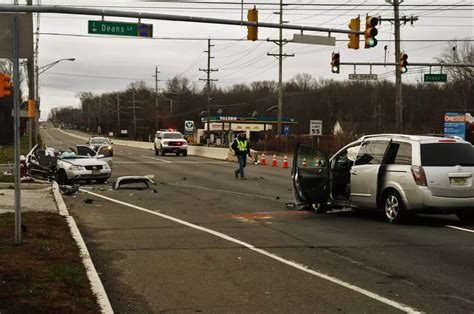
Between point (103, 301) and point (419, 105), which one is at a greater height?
Result: point (419, 105)

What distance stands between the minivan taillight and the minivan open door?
2048 mm

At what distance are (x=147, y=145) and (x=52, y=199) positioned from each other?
5468 cm

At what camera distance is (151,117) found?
12400cm

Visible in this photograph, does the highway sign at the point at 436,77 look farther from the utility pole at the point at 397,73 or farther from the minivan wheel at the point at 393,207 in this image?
the minivan wheel at the point at 393,207

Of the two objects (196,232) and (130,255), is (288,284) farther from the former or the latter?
(196,232)

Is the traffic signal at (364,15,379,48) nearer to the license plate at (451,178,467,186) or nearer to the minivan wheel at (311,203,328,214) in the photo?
the minivan wheel at (311,203,328,214)

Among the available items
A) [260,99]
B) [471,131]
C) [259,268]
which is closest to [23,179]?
[259,268]

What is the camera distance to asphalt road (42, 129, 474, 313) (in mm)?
5824

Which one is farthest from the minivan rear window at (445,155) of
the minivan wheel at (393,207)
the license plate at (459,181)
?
the minivan wheel at (393,207)

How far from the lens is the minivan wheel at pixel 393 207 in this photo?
10742 millimetres

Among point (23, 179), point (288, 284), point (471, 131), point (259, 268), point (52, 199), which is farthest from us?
Answer: point (471, 131)

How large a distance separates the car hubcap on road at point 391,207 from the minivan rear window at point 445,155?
0.92m

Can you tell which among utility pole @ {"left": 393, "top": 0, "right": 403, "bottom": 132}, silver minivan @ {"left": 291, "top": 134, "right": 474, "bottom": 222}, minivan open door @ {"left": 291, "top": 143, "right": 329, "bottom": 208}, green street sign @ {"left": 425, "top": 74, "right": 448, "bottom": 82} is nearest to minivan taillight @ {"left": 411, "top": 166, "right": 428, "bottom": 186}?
silver minivan @ {"left": 291, "top": 134, "right": 474, "bottom": 222}

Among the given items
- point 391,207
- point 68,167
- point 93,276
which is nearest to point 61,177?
point 68,167
